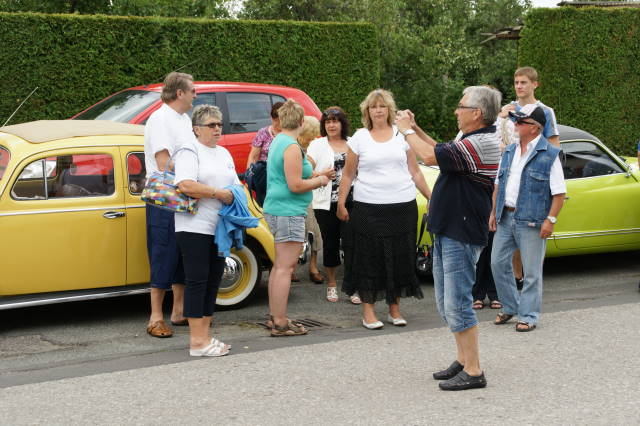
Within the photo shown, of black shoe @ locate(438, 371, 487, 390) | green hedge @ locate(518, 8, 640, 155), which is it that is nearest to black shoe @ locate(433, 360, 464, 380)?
black shoe @ locate(438, 371, 487, 390)

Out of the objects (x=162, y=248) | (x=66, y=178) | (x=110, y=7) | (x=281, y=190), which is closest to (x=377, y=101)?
(x=281, y=190)

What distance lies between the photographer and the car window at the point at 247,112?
1024 centimetres

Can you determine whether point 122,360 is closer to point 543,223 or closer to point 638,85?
point 543,223

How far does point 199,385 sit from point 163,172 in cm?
164

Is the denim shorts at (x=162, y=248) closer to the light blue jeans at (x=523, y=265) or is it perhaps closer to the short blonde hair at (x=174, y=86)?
the short blonde hair at (x=174, y=86)

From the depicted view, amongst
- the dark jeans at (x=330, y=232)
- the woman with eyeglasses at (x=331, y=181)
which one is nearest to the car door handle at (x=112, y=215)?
the woman with eyeglasses at (x=331, y=181)

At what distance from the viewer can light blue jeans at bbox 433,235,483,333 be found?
521cm

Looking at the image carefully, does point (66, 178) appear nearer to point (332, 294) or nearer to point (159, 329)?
point (159, 329)

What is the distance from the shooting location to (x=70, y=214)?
21.9 ft

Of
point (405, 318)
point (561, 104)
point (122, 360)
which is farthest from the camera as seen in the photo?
point (561, 104)

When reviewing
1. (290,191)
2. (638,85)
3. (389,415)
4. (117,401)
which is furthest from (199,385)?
(638,85)

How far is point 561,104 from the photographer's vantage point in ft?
52.1

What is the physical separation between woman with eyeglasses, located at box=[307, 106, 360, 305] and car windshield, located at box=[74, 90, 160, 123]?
2.80 meters

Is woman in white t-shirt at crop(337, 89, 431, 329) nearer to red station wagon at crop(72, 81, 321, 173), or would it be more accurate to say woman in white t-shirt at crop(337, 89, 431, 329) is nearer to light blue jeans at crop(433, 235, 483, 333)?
light blue jeans at crop(433, 235, 483, 333)
